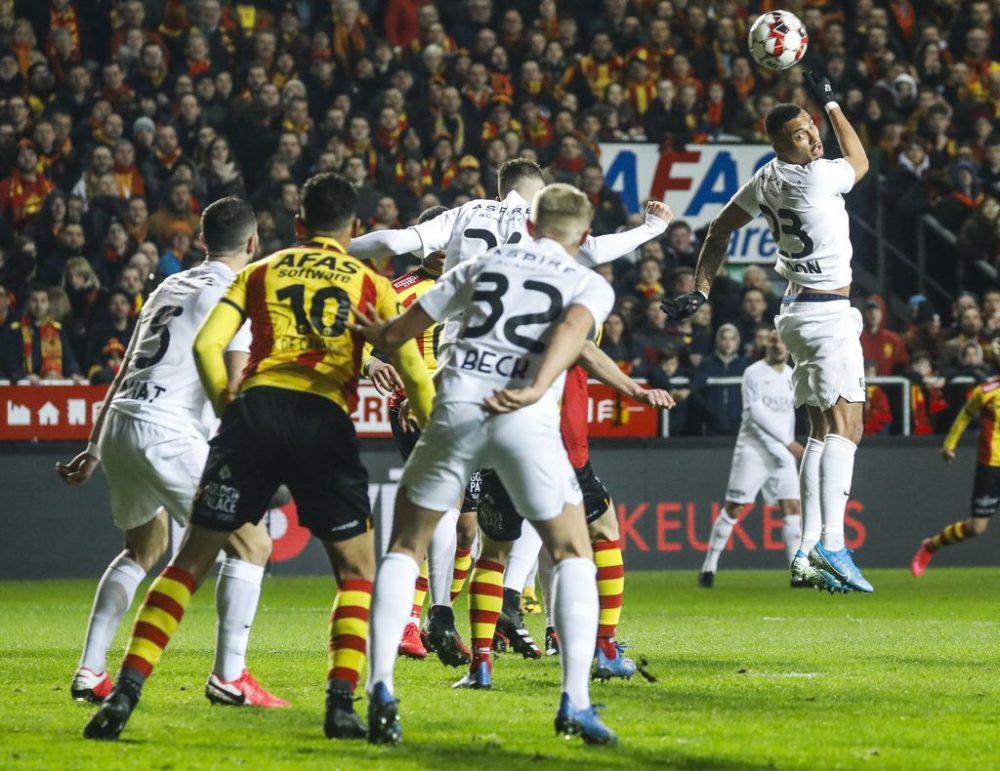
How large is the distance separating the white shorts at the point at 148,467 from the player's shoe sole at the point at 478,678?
60.7 inches

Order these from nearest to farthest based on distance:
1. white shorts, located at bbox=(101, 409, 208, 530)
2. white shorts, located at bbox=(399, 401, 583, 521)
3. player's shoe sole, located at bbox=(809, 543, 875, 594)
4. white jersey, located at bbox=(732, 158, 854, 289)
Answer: white shorts, located at bbox=(399, 401, 583, 521) < white shorts, located at bbox=(101, 409, 208, 530) < player's shoe sole, located at bbox=(809, 543, 875, 594) < white jersey, located at bbox=(732, 158, 854, 289)

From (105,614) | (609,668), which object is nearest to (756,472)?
(609,668)

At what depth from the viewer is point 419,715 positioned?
23.3 feet

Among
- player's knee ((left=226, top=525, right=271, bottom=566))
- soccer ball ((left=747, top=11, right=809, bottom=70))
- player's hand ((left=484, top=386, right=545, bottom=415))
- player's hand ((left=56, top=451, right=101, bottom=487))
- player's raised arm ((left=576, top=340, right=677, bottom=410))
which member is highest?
soccer ball ((left=747, top=11, right=809, bottom=70))

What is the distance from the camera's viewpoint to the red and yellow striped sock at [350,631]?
6457 millimetres

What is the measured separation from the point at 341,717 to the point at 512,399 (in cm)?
135

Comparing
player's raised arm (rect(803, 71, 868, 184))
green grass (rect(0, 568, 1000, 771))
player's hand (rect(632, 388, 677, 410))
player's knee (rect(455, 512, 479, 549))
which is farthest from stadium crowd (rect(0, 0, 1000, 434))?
player's hand (rect(632, 388, 677, 410))

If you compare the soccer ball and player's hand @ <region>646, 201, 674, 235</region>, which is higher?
the soccer ball

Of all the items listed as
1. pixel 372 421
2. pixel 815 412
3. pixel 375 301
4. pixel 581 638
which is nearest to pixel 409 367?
pixel 375 301

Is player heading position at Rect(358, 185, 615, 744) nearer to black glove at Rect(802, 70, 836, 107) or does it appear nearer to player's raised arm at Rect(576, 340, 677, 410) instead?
player's raised arm at Rect(576, 340, 677, 410)

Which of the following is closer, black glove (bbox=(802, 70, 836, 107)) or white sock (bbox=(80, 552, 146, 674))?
white sock (bbox=(80, 552, 146, 674))

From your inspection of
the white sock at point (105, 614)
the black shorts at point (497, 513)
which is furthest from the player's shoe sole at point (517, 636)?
the white sock at point (105, 614)

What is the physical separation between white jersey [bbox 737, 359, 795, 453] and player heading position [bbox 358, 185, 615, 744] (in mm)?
10077

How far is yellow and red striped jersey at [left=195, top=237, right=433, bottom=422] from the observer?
6.68 metres
